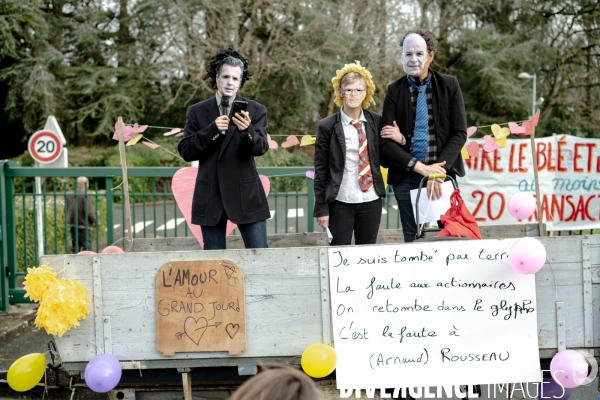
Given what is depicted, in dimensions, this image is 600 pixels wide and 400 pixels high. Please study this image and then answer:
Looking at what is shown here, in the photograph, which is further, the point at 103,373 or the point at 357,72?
the point at 357,72

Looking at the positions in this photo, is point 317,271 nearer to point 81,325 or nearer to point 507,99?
point 81,325

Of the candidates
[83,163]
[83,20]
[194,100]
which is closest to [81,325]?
[83,163]

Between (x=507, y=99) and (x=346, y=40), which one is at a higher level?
(x=346, y=40)

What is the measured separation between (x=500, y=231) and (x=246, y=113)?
219cm

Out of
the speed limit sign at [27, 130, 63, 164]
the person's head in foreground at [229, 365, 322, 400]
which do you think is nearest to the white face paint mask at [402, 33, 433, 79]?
the person's head in foreground at [229, 365, 322, 400]

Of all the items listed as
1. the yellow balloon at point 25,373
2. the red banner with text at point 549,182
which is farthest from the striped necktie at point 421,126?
the red banner with text at point 549,182

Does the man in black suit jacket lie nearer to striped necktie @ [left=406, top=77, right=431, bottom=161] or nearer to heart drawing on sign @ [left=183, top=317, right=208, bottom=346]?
heart drawing on sign @ [left=183, top=317, right=208, bottom=346]

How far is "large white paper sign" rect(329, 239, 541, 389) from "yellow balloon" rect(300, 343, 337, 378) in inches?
3.6

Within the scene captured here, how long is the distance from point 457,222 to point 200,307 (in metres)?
1.40

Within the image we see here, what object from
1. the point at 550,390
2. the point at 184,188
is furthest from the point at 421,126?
the point at 184,188

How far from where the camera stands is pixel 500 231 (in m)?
4.93

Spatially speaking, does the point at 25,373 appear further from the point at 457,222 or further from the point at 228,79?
the point at 457,222

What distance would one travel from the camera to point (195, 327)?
10.8 feet

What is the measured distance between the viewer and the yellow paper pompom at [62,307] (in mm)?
3160
